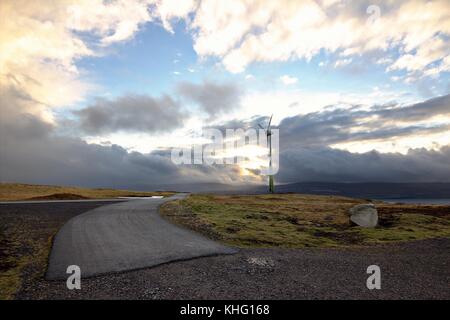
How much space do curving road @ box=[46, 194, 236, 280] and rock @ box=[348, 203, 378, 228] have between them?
612 inches

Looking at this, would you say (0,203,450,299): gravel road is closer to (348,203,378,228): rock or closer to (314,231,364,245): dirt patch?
(314,231,364,245): dirt patch

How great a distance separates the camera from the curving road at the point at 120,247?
1253 cm

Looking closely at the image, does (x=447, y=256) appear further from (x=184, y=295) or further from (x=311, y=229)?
(x=184, y=295)

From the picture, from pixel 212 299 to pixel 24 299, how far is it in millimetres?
5558

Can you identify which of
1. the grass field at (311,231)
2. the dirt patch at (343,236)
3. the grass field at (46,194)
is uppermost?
the grass field at (46,194)

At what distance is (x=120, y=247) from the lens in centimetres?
1552

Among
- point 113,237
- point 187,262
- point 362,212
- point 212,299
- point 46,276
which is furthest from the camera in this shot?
point 362,212

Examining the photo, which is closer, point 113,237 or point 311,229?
point 113,237

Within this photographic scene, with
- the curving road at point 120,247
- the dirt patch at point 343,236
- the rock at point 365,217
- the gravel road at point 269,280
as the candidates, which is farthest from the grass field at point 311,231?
the gravel road at point 269,280

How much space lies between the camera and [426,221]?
2841 centimetres

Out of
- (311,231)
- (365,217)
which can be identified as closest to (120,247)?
(311,231)

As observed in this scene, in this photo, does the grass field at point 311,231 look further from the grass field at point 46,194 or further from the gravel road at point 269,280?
the grass field at point 46,194

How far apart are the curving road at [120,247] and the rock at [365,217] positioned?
51.0 feet
